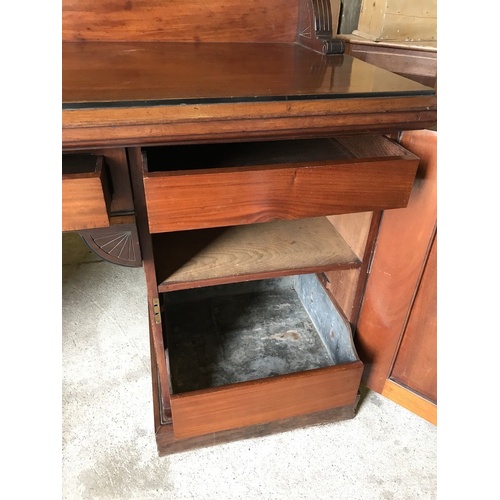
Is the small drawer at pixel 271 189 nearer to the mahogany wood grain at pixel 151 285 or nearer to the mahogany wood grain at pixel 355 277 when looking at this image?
the mahogany wood grain at pixel 151 285

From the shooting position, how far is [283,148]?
0.85m

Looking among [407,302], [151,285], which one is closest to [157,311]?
[151,285]

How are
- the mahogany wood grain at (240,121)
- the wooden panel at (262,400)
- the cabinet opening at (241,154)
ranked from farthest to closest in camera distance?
the wooden panel at (262,400) < the cabinet opening at (241,154) < the mahogany wood grain at (240,121)

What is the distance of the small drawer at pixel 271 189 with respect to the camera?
1.98ft

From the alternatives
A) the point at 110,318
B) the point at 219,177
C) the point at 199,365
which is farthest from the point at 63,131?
the point at 110,318

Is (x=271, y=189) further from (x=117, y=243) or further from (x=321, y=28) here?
(x=321, y=28)

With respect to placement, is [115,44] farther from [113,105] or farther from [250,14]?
[113,105]

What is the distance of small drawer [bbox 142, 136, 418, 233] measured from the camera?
0.60 metres

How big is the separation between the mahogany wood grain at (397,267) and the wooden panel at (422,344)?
0.05 feet

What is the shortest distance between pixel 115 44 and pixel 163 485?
904 mm

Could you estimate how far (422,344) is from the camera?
0.96 metres

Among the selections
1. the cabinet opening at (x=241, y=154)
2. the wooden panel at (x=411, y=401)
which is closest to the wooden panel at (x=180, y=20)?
the cabinet opening at (x=241, y=154)

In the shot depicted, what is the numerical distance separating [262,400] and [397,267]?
1.29 feet

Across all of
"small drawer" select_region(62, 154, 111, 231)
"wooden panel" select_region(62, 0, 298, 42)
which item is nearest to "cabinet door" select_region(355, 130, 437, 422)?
"wooden panel" select_region(62, 0, 298, 42)
